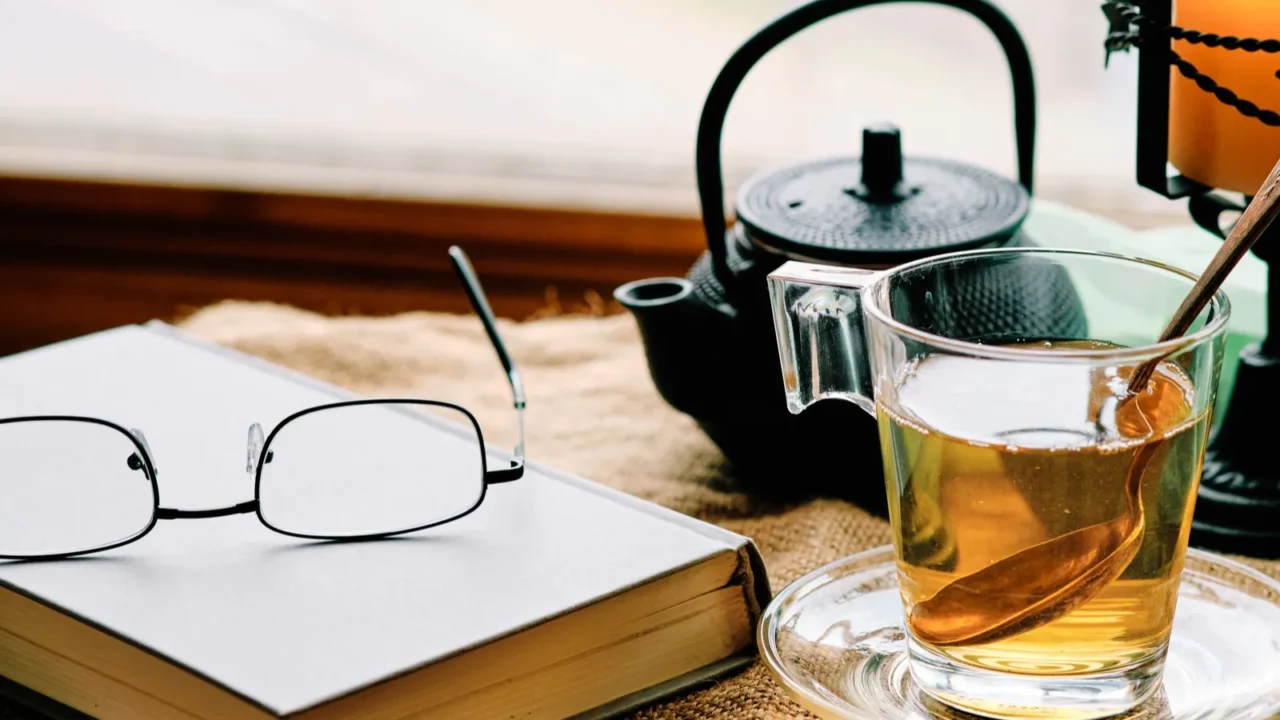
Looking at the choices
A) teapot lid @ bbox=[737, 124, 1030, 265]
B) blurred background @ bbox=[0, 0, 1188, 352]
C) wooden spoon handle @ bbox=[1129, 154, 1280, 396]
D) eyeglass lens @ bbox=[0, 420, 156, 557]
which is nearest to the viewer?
wooden spoon handle @ bbox=[1129, 154, 1280, 396]

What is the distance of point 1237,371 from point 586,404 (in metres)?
0.41

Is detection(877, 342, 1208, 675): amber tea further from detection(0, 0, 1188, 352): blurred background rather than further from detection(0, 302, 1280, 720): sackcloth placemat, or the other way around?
detection(0, 0, 1188, 352): blurred background

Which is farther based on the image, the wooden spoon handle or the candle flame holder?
the candle flame holder

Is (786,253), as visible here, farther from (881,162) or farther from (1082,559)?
(1082,559)

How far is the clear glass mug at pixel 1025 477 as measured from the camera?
0.44m

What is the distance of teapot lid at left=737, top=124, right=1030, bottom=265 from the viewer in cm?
67

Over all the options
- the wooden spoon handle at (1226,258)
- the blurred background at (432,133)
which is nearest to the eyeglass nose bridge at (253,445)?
the wooden spoon handle at (1226,258)

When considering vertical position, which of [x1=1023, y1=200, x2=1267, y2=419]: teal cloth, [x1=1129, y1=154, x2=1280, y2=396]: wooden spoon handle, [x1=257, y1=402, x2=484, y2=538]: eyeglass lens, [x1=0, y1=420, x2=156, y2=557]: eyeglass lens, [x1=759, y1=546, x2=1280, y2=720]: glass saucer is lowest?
[x1=759, y1=546, x2=1280, y2=720]: glass saucer

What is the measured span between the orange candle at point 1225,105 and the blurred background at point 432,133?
512mm

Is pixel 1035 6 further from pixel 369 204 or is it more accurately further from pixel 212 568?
pixel 212 568

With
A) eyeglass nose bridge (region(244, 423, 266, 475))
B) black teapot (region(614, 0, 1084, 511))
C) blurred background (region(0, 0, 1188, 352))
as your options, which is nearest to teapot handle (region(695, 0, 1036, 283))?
black teapot (region(614, 0, 1084, 511))

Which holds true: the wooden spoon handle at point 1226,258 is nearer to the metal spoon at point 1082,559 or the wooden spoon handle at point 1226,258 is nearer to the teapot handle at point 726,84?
the metal spoon at point 1082,559

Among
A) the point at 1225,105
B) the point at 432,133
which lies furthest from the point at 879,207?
the point at 432,133

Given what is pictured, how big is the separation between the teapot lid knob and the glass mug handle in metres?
0.21
